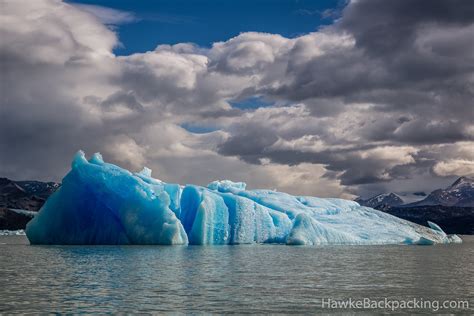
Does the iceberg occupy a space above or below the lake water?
above

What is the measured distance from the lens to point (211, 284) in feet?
73.0

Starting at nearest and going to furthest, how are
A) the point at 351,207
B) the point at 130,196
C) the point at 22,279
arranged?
the point at 22,279 → the point at 130,196 → the point at 351,207

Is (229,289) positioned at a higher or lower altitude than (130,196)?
lower

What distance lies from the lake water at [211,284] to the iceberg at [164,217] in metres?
11.4

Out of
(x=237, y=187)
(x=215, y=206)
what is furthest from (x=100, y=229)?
(x=237, y=187)

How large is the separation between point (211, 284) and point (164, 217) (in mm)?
23052

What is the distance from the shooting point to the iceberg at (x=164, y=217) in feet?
149

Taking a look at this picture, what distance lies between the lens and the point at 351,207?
63.8 metres

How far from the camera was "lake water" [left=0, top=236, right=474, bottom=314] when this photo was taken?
17062mm

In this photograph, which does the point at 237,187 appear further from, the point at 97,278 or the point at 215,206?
the point at 97,278

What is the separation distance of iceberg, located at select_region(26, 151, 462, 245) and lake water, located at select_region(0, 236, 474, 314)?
11.4m

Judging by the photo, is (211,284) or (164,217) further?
(164,217)

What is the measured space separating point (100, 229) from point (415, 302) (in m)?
33.7

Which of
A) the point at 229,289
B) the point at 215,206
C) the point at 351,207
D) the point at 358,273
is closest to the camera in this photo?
the point at 229,289
